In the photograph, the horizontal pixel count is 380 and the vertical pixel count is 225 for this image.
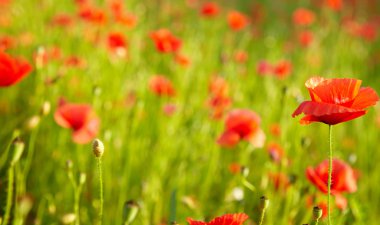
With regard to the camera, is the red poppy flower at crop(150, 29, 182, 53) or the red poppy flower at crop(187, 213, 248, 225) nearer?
the red poppy flower at crop(187, 213, 248, 225)

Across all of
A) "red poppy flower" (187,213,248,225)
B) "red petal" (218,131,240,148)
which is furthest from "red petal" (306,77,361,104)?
"red petal" (218,131,240,148)

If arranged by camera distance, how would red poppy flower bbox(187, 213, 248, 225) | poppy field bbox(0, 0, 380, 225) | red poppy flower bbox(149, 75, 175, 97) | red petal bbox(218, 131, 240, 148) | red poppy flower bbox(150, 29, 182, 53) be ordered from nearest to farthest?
red poppy flower bbox(187, 213, 248, 225) → poppy field bbox(0, 0, 380, 225) → red petal bbox(218, 131, 240, 148) → red poppy flower bbox(149, 75, 175, 97) → red poppy flower bbox(150, 29, 182, 53)

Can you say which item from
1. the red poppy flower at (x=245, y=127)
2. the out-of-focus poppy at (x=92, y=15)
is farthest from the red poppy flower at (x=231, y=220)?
the out-of-focus poppy at (x=92, y=15)

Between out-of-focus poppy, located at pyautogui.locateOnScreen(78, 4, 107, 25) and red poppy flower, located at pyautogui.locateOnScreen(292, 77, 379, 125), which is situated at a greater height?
out-of-focus poppy, located at pyautogui.locateOnScreen(78, 4, 107, 25)

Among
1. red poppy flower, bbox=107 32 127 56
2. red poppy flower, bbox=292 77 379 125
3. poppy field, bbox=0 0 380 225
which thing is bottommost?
poppy field, bbox=0 0 380 225

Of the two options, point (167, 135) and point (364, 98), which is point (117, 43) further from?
point (364, 98)

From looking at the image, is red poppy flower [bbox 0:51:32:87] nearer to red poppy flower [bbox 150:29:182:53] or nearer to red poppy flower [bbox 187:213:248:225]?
red poppy flower [bbox 187:213:248:225]

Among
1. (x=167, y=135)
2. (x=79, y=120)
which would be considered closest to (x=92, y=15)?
(x=167, y=135)
